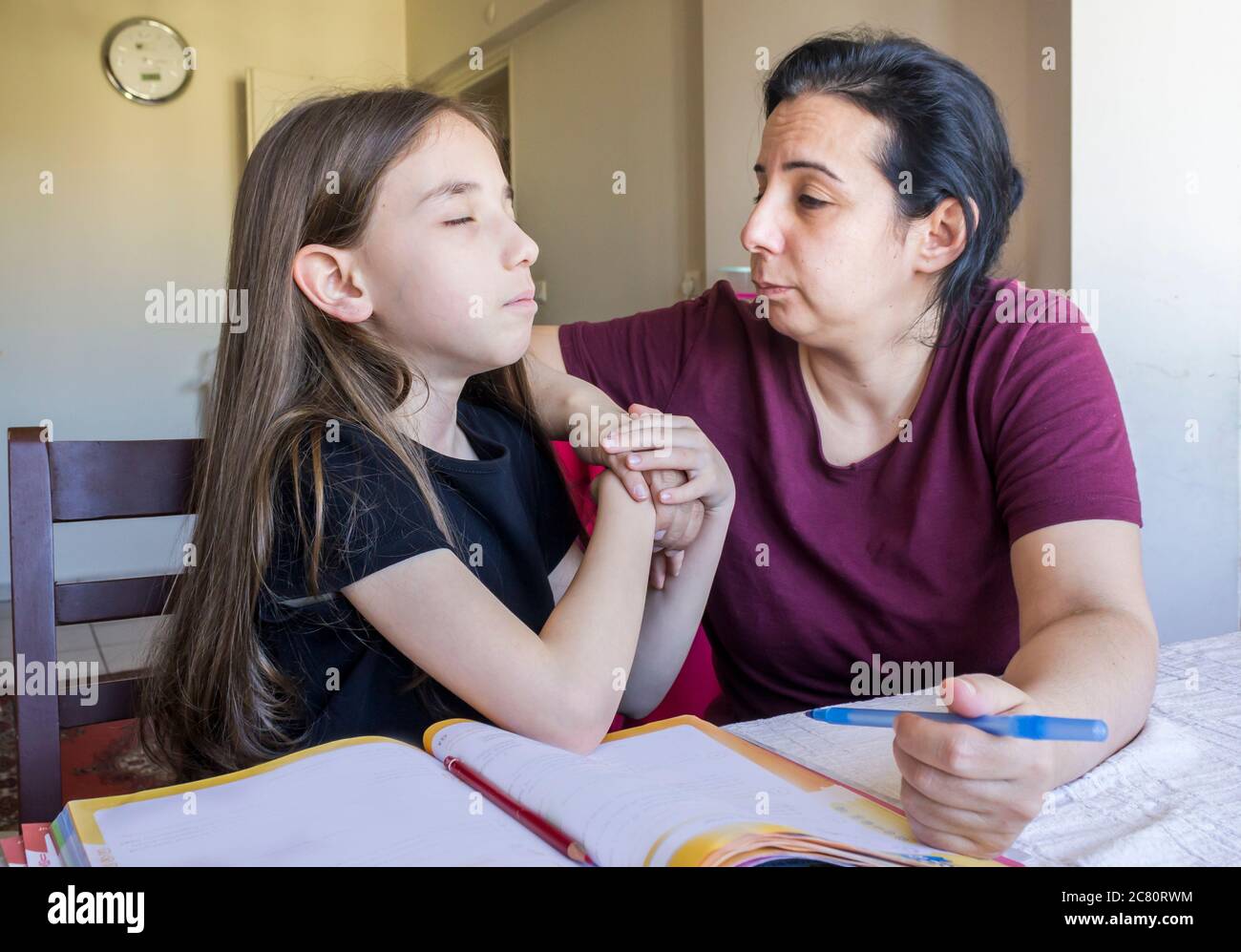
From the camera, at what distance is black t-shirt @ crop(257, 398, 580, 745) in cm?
81

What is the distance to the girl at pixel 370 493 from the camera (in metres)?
0.79

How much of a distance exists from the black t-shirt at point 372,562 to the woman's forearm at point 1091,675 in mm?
467

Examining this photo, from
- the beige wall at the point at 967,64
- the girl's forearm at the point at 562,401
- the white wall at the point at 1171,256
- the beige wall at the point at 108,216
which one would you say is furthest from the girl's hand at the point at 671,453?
the beige wall at the point at 108,216

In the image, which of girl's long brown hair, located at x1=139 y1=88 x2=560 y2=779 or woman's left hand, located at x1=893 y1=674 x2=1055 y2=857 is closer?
woman's left hand, located at x1=893 y1=674 x2=1055 y2=857

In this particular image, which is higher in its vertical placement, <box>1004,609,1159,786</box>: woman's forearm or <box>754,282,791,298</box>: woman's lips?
<box>754,282,791,298</box>: woman's lips

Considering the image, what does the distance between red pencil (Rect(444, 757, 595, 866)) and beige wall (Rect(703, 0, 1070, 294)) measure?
165 centimetres

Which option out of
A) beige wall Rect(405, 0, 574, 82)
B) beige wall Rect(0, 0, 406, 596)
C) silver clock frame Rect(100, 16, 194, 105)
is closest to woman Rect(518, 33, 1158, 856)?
beige wall Rect(405, 0, 574, 82)

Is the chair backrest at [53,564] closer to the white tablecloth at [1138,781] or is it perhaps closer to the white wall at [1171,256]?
the white tablecloth at [1138,781]

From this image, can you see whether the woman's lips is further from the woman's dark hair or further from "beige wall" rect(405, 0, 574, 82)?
"beige wall" rect(405, 0, 574, 82)

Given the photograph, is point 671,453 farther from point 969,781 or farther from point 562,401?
point 969,781

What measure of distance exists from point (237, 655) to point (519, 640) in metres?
0.28

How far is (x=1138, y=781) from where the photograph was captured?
692mm

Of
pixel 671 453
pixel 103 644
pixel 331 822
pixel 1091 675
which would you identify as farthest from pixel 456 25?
pixel 331 822
